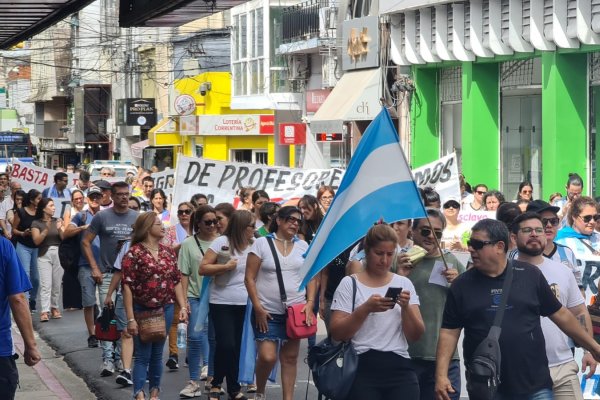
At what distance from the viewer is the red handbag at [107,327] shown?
37.6 feet

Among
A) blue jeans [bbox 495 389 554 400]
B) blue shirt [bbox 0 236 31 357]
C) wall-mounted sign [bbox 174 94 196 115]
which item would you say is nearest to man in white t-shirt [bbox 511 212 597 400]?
blue jeans [bbox 495 389 554 400]

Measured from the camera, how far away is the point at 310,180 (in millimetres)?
20531

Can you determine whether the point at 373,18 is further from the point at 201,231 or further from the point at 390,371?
the point at 390,371

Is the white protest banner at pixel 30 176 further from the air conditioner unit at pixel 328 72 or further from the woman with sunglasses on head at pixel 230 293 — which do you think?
the woman with sunglasses on head at pixel 230 293

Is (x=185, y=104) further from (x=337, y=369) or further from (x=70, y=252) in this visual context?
(x=337, y=369)

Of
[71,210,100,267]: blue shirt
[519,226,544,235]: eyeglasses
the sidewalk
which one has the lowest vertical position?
the sidewalk

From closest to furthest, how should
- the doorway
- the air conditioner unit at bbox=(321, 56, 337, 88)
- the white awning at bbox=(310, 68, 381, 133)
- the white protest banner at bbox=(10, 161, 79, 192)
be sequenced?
the doorway, the white protest banner at bbox=(10, 161, 79, 192), the white awning at bbox=(310, 68, 381, 133), the air conditioner unit at bbox=(321, 56, 337, 88)

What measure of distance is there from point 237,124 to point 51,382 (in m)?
35.7

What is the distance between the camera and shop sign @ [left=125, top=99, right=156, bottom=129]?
60188 millimetres

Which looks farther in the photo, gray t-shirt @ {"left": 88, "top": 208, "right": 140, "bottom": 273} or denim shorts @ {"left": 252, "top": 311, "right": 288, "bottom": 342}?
gray t-shirt @ {"left": 88, "top": 208, "right": 140, "bottom": 273}

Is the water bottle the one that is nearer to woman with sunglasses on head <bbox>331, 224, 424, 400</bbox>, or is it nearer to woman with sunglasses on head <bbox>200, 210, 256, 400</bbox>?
woman with sunglasses on head <bbox>200, 210, 256, 400</bbox>

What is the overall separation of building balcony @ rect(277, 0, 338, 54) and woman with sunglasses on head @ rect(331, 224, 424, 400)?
30.4 metres

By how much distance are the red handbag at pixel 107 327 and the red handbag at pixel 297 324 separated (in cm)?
232

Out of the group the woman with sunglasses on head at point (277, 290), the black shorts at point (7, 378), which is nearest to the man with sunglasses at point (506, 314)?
the black shorts at point (7, 378)
